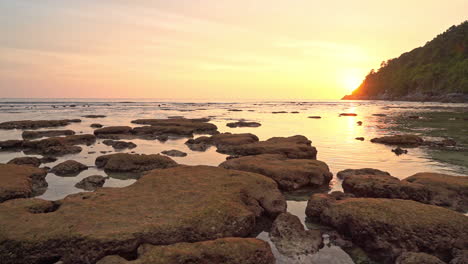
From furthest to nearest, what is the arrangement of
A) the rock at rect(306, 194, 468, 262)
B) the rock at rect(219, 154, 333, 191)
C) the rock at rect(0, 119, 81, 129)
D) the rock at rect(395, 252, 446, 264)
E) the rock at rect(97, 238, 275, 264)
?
the rock at rect(0, 119, 81, 129)
the rock at rect(219, 154, 333, 191)
the rock at rect(306, 194, 468, 262)
the rock at rect(395, 252, 446, 264)
the rock at rect(97, 238, 275, 264)

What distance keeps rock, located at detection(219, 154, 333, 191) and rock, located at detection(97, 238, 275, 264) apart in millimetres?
6813

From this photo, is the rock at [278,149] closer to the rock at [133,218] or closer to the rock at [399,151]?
the rock at [399,151]

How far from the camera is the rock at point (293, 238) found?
342 inches

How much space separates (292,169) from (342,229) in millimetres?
5713

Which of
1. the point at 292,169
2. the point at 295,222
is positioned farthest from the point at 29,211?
the point at 292,169

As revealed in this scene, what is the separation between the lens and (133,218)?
28.9ft

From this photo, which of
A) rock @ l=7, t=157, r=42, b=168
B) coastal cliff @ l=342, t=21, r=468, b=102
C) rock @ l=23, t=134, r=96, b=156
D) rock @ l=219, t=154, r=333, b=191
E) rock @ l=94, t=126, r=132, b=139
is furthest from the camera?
coastal cliff @ l=342, t=21, r=468, b=102

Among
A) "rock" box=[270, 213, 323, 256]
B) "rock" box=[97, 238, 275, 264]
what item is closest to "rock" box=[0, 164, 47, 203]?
"rock" box=[97, 238, 275, 264]

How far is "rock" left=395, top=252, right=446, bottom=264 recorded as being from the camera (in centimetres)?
736

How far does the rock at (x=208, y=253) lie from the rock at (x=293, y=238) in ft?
3.27

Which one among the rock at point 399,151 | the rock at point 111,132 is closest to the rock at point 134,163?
the rock at point 111,132

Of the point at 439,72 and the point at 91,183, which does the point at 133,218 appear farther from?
the point at 439,72

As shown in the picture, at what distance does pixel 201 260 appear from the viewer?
23.6 ft

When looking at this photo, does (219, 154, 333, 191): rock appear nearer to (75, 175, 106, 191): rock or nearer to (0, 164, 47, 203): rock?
(75, 175, 106, 191): rock
